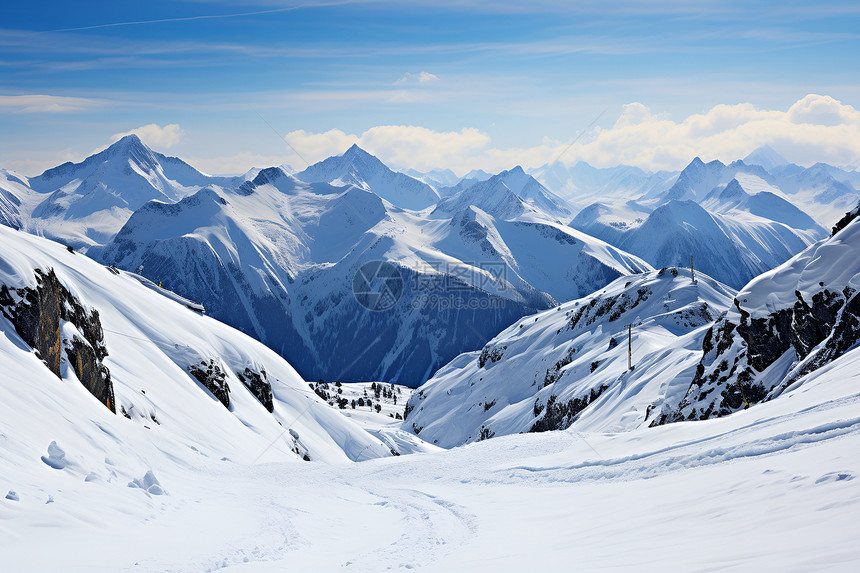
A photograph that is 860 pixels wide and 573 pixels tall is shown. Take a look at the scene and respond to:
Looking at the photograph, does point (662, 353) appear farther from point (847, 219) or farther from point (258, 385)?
point (258, 385)

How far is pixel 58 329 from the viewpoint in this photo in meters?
37.3

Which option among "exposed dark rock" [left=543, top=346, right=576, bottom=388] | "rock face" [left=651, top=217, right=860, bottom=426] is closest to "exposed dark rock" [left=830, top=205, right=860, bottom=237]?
"rock face" [left=651, top=217, right=860, bottom=426]

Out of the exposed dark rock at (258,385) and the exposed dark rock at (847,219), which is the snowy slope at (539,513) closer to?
the exposed dark rock at (847,219)

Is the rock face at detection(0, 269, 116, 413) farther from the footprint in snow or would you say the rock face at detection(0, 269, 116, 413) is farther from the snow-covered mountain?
the snow-covered mountain

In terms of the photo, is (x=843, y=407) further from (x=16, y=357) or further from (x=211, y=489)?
(x=16, y=357)

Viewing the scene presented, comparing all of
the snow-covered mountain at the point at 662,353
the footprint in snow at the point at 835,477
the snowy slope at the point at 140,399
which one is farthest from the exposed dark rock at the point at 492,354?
the footprint in snow at the point at 835,477

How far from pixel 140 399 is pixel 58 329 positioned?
25.7 feet

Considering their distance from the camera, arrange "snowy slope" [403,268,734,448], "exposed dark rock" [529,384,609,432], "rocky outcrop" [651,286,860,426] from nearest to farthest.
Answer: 1. "rocky outcrop" [651,286,860,426]
2. "snowy slope" [403,268,734,448]
3. "exposed dark rock" [529,384,609,432]

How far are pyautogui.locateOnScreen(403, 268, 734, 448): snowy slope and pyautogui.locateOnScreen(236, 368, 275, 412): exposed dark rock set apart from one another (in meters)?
37.4

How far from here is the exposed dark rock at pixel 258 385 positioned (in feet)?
234

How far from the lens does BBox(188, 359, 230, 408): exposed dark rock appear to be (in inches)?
2302

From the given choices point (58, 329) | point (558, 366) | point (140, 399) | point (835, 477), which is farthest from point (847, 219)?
point (558, 366)

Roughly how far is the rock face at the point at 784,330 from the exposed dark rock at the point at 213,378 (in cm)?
4151

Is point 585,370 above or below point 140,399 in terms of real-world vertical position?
below
